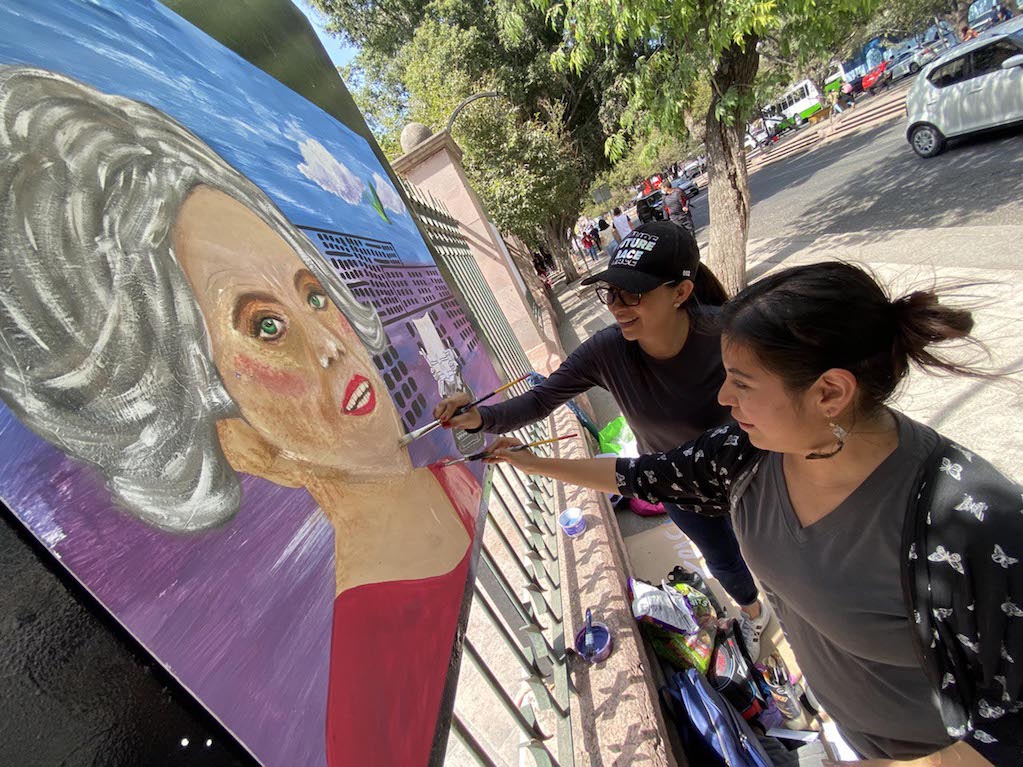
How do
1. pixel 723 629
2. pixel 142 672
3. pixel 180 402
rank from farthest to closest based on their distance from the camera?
pixel 723 629, pixel 180 402, pixel 142 672

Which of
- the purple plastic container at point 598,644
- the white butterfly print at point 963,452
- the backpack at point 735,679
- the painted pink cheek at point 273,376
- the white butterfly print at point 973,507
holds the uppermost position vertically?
the painted pink cheek at point 273,376

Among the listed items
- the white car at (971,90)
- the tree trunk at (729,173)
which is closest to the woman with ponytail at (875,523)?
the tree trunk at (729,173)

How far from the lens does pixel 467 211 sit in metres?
5.97

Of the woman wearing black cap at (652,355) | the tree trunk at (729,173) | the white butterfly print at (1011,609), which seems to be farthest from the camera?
the tree trunk at (729,173)

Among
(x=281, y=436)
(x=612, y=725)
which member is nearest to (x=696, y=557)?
(x=612, y=725)

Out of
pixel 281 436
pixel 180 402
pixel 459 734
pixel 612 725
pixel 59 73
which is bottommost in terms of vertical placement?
pixel 612 725

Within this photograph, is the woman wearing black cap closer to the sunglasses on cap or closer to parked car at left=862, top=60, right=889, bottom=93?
the sunglasses on cap

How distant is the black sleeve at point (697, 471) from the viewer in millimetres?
1359

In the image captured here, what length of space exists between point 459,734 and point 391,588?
49 cm

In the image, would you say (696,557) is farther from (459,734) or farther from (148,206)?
(148,206)

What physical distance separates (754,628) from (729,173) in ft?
16.5

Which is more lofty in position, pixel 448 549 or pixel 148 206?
pixel 148 206

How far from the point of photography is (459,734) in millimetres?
1341

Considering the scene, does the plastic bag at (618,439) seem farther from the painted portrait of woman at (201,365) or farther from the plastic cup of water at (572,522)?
the painted portrait of woman at (201,365)
